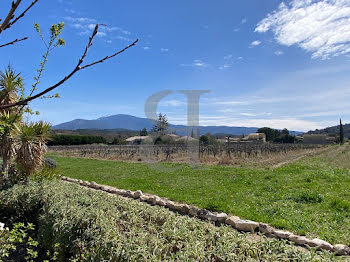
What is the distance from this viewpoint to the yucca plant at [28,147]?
531 centimetres

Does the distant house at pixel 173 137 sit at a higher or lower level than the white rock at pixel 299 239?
higher

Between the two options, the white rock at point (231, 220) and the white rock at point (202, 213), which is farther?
the white rock at point (202, 213)

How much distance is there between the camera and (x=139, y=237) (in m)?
2.33

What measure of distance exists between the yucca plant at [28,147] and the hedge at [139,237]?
6.06 ft

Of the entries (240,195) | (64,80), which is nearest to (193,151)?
(240,195)

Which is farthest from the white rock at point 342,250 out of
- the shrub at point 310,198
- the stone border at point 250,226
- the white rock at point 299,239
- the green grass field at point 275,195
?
the shrub at point 310,198

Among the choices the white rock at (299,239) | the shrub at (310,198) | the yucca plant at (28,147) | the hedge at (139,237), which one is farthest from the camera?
the yucca plant at (28,147)

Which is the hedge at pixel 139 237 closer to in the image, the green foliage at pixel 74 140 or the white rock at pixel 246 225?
the white rock at pixel 246 225

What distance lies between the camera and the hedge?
198 cm

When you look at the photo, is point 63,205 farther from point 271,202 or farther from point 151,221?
point 271,202

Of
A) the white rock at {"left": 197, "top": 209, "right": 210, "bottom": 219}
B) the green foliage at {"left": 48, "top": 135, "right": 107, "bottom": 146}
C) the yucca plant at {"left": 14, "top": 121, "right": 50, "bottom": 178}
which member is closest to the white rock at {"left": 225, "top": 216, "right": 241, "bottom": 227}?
the white rock at {"left": 197, "top": 209, "right": 210, "bottom": 219}

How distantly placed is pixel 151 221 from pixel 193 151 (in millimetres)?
17017

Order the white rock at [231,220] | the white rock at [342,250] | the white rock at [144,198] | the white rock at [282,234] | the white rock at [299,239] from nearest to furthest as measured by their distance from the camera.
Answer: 1. the white rock at [342,250]
2. the white rock at [299,239]
3. the white rock at [282,234]
4. the white rock at [231,220]
5. the white rock at [144,198]

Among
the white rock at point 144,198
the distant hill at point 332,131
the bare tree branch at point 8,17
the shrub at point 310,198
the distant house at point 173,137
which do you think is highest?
the distant hill at point 332,131
